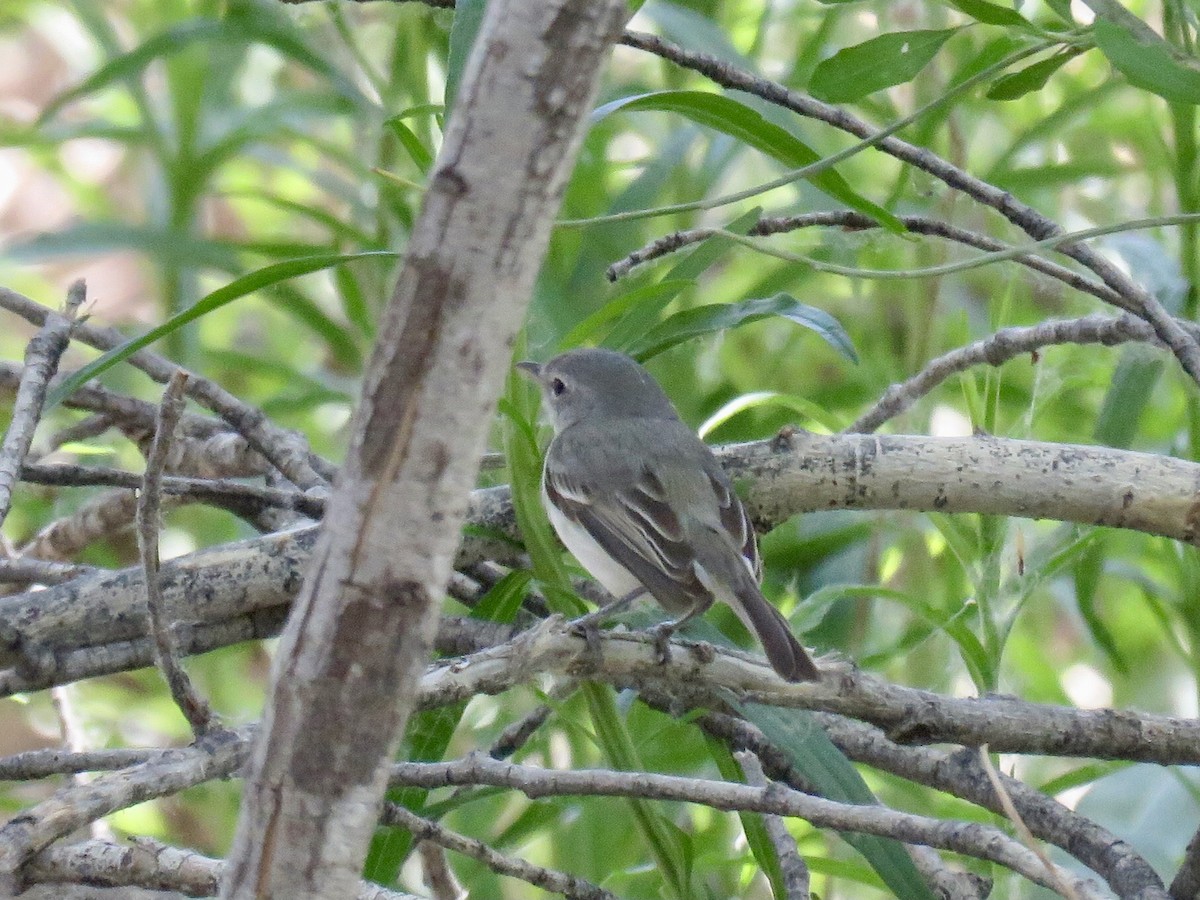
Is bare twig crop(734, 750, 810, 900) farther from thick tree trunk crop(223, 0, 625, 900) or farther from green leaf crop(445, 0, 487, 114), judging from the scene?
green leaf crop(445, 0, 487, 114)

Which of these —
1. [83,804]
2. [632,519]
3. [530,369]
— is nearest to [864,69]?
[530,369]

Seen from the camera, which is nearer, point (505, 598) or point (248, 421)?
point (505, 598)

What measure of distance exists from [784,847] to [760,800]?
1.20 ft

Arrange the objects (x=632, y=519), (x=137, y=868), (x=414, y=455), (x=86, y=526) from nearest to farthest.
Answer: (x=414, y=455)
(x=137, y=868)
(x=632, y=519)
(x=86, y=526)

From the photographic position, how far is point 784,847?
179 centimetres

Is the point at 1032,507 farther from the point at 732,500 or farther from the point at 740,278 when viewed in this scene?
the point at 740,278

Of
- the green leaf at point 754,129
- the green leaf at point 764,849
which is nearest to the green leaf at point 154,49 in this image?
the green leaf at point 754,129

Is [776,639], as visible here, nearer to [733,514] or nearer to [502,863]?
[733,514]

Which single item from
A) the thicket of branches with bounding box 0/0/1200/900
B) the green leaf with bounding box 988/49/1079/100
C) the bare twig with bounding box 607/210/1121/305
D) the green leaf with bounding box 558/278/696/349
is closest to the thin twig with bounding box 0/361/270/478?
the thicket of branches with bounding box 0/0/1200/900

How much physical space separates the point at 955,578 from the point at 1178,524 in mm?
859

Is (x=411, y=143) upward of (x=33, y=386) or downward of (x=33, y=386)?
upward

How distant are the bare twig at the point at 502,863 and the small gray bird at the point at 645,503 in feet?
1.18

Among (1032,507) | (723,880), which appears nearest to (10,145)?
(723,880)

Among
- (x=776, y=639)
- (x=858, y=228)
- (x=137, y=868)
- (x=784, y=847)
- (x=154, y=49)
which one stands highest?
(x=154, y=49)
